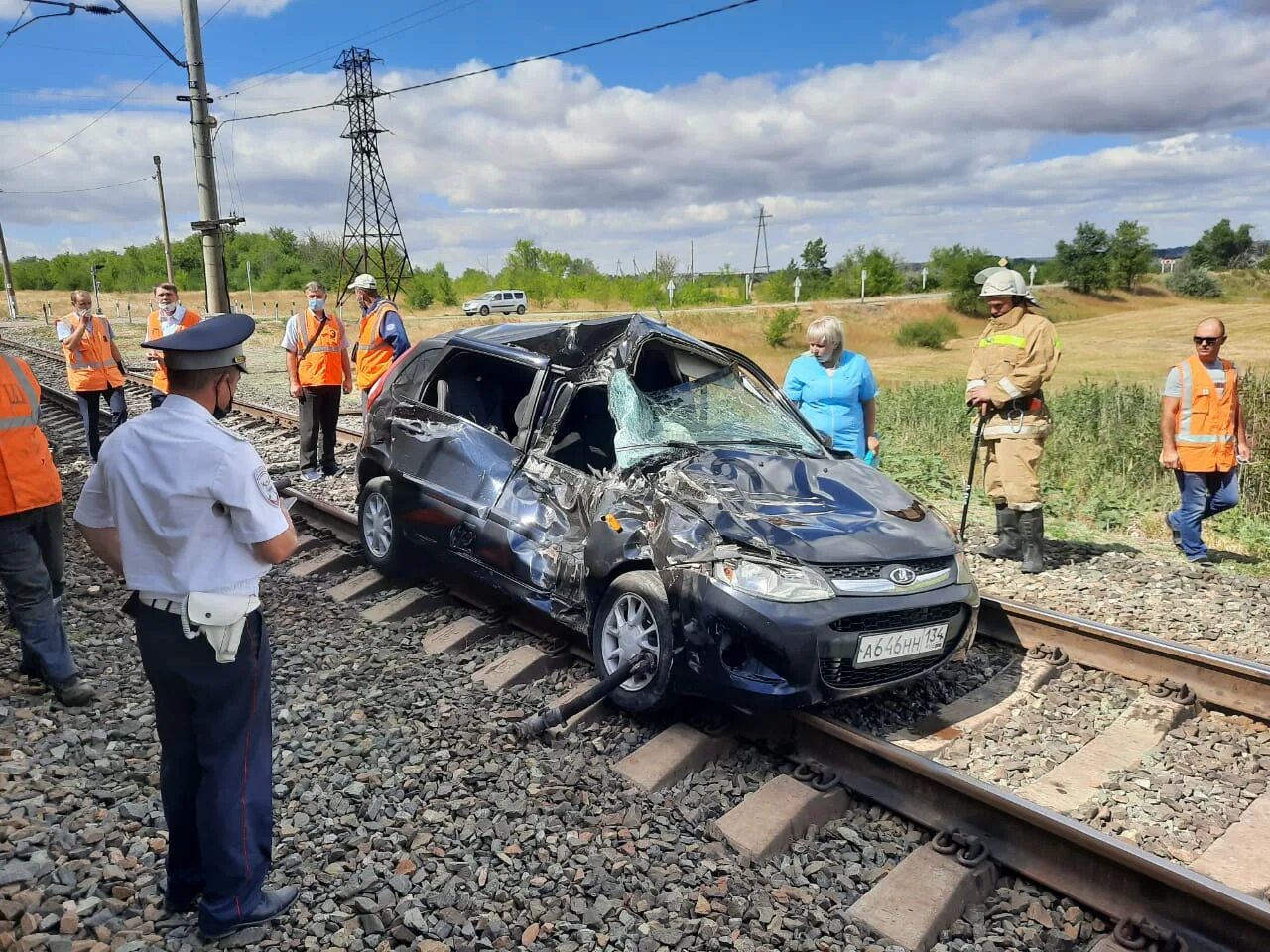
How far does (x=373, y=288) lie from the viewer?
966cm

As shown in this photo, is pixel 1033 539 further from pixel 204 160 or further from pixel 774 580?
pixel 204 160

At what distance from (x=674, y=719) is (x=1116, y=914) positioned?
202 cm

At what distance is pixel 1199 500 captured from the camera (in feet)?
23.4

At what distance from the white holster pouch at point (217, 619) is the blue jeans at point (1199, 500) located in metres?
6.99

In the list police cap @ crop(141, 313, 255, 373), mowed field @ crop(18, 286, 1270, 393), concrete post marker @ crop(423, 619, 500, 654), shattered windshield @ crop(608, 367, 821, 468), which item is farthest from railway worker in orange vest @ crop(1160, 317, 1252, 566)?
mowed field @ crop(18, 286, 1270, 393)

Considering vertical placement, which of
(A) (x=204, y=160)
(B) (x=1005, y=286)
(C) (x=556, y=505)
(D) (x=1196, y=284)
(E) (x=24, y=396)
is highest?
(A) (x=204, y=160)

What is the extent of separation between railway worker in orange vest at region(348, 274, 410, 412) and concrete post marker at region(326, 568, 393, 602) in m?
3.35

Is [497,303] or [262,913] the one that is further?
[497,303]

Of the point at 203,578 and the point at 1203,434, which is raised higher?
the point at 203,578

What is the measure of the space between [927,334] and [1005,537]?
42.6 meters

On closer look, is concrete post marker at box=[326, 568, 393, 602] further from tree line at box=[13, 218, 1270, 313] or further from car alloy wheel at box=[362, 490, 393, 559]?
tree line at box=[13, 218, 1270, 313]

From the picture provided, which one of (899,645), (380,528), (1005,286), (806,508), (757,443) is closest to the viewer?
(899,645)

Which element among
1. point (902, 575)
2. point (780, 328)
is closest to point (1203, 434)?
point (902, 575)

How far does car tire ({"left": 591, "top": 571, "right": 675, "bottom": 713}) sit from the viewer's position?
427cm
